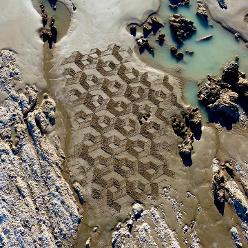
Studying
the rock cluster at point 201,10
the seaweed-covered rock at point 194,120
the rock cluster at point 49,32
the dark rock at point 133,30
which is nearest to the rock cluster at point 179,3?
the rock cluster at point 201,10

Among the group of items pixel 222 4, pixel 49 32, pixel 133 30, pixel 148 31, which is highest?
pixel 222 4

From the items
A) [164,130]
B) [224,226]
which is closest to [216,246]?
[224,226]

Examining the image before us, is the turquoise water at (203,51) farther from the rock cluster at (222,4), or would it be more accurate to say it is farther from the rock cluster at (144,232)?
the rock cluster at (144,232)

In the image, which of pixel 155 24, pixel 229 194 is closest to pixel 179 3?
pixel 155 24

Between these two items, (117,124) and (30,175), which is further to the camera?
(117,124)

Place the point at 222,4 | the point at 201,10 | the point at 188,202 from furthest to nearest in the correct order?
1. the point at 222,4
2. the point at 201,10
3. the point at 188,202

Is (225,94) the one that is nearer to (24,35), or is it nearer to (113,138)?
(113,138)
